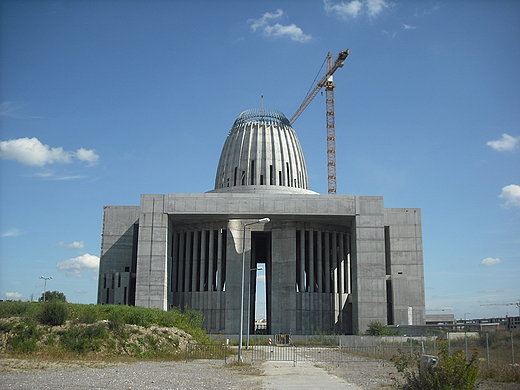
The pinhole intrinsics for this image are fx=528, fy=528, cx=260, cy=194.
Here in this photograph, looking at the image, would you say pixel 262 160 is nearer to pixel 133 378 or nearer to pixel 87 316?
pixel 87 316

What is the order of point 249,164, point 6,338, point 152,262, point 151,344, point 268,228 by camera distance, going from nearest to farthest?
point 6,338
point 151,344
point 152,262
point 268,228
point 249,164

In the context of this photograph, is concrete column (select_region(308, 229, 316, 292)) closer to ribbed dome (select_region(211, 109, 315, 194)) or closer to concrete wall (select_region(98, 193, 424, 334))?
concrete wall (select_region(98, 193, 424, 334))

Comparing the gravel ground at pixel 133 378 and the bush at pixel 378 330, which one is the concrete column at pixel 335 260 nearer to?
the bush at pixel 378 330

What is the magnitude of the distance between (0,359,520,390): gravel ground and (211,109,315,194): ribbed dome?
111ft

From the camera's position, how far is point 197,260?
182 ft

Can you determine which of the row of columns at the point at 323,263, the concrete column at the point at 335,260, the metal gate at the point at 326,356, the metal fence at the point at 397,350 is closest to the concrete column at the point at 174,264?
the row of columns at the point at 323,263

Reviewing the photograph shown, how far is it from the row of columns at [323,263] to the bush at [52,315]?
2738 centimetres

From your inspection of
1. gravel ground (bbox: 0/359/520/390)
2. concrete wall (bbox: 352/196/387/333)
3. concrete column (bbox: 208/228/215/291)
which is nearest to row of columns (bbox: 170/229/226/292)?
concrete column (bbox: 208/228/215/291)

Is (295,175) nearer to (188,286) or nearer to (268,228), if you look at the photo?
(268,228)

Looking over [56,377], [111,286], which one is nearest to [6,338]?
[56,377]

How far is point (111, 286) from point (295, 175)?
23.7 metres

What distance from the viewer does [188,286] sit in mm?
54562

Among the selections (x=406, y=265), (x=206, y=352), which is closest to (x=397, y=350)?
(x=206, y=352)

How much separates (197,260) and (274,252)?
27.5 ft
